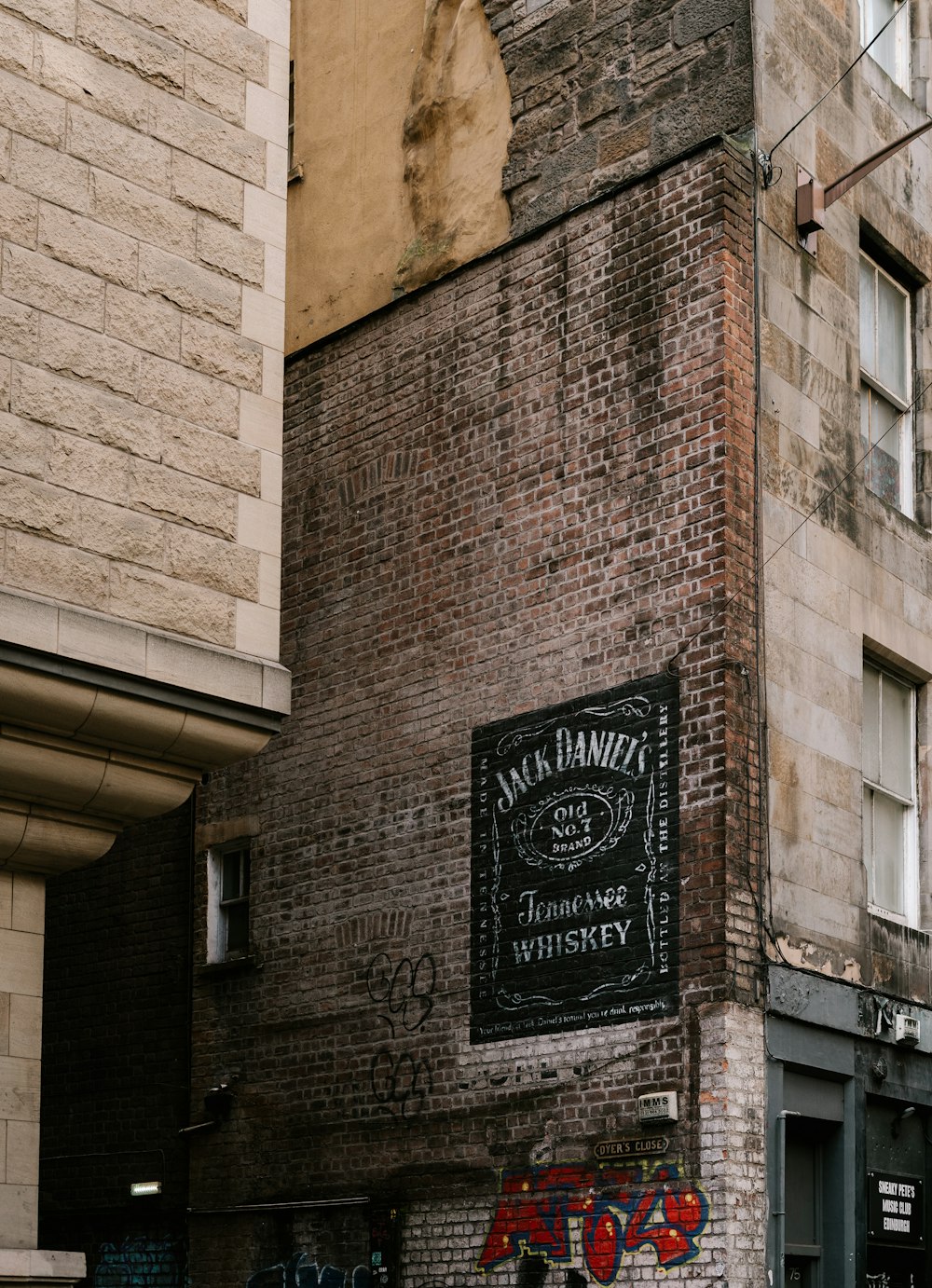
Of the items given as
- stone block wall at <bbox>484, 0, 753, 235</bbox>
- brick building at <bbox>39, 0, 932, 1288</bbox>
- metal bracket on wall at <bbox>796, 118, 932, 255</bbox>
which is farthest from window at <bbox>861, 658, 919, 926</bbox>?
stone block wall at <bbox>484, 0, 753, 235</bbox>

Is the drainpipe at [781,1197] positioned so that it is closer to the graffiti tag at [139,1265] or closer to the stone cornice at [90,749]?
the stone cornice at [90,749]

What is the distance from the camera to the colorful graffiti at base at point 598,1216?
12.7 meters

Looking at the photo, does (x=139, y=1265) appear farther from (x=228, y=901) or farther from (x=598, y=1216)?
(x=598, y=1216)

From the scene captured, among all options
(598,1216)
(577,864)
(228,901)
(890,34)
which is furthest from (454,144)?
(598,1216)

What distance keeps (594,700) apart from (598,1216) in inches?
146

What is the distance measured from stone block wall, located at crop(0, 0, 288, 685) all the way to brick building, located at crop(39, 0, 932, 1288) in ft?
12.9

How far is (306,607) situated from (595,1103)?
5.57 meters

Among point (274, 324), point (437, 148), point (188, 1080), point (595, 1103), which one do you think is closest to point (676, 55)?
point (437, 148)

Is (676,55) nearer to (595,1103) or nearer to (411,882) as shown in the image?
(411,882)

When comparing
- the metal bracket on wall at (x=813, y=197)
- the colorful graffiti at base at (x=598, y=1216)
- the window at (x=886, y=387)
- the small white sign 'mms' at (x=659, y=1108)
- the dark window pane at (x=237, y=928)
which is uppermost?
the metal bracket on wall at (x=813, y=197)

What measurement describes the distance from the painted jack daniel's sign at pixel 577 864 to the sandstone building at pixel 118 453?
3788 millimetres

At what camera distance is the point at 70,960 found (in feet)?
60.2

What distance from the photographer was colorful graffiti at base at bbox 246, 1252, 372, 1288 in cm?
1480

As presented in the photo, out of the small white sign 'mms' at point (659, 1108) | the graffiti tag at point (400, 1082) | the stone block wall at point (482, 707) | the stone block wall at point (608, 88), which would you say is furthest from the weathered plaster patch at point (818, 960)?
the stone block wall at point (608, 88)
